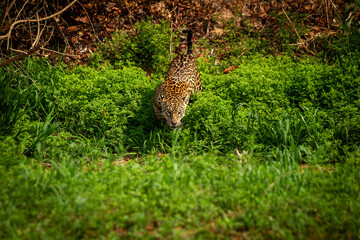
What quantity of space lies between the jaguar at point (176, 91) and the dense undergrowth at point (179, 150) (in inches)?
8.5

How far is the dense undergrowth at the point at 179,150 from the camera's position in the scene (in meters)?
3.28

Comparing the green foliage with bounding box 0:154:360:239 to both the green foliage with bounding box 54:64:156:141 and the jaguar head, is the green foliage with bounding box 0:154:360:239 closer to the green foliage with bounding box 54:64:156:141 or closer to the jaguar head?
the jaguar head

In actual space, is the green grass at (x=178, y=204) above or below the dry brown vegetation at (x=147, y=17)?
below

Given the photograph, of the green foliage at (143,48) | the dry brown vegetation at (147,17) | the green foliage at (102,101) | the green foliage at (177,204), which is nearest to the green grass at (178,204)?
the green foliage at (177,204)

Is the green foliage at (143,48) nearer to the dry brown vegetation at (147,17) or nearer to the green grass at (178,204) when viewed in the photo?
the dry brown vegetation at (147,17)

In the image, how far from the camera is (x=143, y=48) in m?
8.05

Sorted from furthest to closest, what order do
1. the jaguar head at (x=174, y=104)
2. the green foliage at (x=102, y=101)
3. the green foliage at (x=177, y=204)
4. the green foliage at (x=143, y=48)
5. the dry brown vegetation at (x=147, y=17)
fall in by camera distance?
the dry brown vegetation at (x=147, y=17)
the green foliage at (x=143, y=48)
the green foliage at (x=102, y=101)
the jaguar head at (x=174, y=104)
the green foliage at (x=177, y=204)

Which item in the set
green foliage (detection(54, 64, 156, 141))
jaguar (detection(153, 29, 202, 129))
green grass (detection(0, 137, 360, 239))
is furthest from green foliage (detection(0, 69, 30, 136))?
jaguar (detection(153, 29, 202, 129))

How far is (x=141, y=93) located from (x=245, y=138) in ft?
7.66

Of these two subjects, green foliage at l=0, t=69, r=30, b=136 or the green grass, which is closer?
the green grass

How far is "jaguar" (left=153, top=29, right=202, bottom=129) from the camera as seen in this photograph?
5699 millimetres

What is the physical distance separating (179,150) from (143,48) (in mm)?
3589

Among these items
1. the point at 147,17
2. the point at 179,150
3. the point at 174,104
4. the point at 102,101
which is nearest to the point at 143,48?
the point at 147,17

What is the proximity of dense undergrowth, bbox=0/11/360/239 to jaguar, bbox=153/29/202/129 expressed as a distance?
0.71 feet
